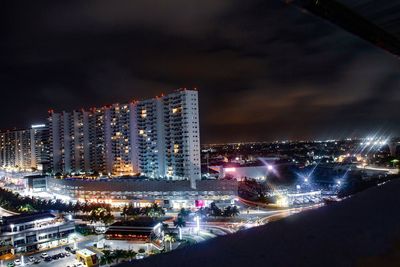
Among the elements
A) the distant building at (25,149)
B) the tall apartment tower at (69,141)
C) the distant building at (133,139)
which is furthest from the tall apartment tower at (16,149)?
the distant building at (133,139)

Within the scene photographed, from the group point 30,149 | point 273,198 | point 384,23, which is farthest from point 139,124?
point 384,23

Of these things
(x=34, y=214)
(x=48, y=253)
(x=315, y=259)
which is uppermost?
(x=315, y=259)

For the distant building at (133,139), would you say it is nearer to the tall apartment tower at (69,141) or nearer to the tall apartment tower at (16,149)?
the tall apartment tower at (69,141)

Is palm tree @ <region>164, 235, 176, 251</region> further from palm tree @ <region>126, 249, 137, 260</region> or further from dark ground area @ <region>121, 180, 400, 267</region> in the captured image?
dark ground area @ <region>121, 180, 400, 267</region>

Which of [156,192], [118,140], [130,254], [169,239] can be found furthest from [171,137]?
[130,254]

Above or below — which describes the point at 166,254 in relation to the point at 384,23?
below

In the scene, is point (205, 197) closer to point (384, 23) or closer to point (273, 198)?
point (273, 198)

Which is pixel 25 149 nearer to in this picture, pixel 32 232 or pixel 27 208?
pixel 27 208

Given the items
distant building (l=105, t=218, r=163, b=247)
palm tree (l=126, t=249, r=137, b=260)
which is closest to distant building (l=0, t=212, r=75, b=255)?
distant building (l=105, t=218, r=163, b=247)
